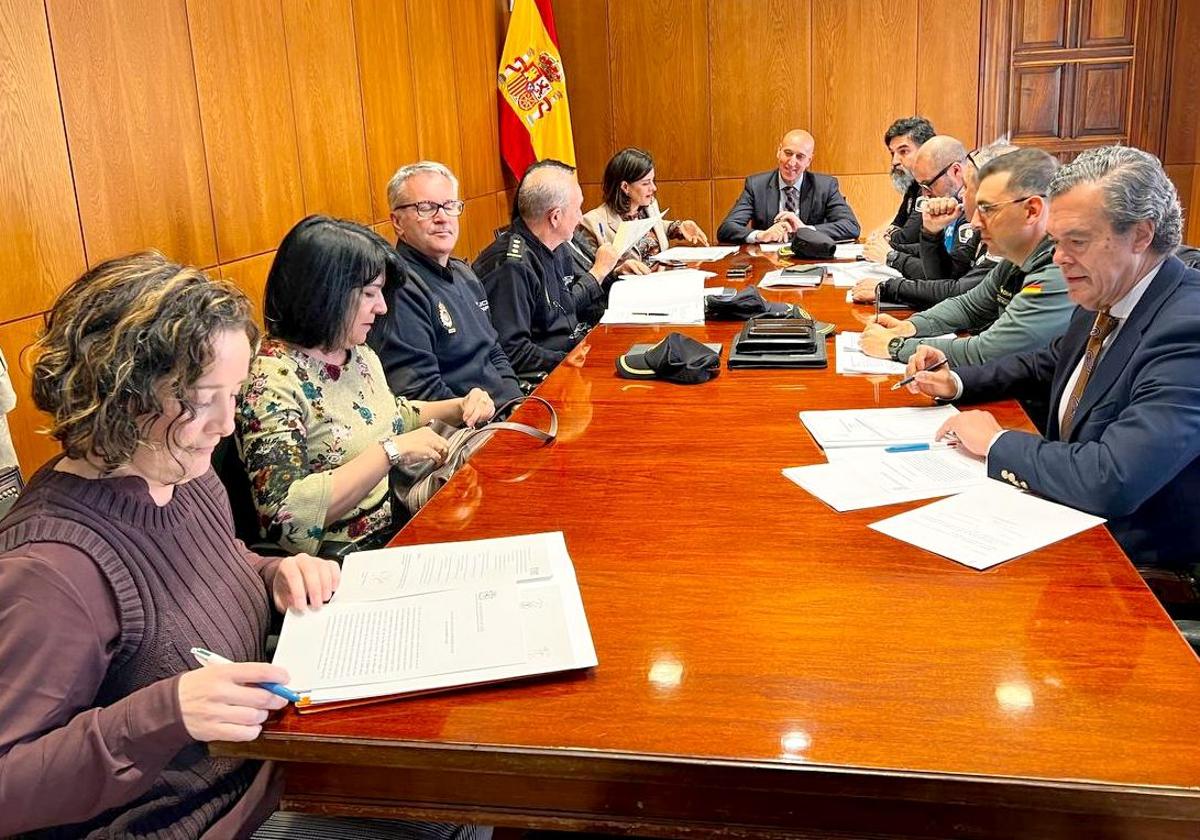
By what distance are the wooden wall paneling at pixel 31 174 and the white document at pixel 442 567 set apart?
154cm

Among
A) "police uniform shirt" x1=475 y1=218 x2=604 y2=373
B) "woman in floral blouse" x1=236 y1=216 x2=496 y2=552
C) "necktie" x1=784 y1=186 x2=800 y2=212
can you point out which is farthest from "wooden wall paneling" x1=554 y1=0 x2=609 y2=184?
"woman in floral blouse" x1=236 y1=216 x2=496 y2=552

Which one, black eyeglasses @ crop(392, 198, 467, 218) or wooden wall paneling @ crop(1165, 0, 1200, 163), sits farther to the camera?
wooden wall paneling @ crop(1165, 0, 1200, 163)

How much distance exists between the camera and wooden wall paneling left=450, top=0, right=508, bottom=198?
18.5ft

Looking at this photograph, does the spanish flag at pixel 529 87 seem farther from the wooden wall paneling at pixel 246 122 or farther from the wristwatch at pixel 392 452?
the wristwatch at pixel 392 452

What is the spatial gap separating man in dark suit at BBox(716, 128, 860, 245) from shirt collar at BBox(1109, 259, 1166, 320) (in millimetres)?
3784

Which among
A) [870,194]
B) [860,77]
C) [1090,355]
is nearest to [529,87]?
[860,77]

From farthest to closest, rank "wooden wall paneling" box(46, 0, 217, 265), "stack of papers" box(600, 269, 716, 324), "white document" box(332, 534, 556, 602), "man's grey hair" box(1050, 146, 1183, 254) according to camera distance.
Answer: "stack of papers" box(600, 269, 716, 324)
"wooden wall paneling" box(46, 0, 217, 265)
"man's grey hair" box(1050, 146, 1183, 254)
"white document" box(332, 534, 556, 602)

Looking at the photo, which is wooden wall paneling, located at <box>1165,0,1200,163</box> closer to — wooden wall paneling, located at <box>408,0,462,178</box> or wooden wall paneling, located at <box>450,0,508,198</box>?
wooden wall paneling, located at <box>450,0,508,198</box>

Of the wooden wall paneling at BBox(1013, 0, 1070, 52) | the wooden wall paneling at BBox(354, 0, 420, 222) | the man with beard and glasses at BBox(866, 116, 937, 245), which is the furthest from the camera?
the wooden wall paneling at BBox(1013, 0, 1070, 52)

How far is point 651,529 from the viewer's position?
1557 mm

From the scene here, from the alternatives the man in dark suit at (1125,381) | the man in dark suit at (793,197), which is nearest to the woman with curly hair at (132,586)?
the man in dark suit at (1125,381)

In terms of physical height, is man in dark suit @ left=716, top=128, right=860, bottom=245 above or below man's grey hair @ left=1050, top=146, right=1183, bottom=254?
below

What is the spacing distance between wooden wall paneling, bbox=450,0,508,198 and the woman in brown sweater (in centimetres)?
457

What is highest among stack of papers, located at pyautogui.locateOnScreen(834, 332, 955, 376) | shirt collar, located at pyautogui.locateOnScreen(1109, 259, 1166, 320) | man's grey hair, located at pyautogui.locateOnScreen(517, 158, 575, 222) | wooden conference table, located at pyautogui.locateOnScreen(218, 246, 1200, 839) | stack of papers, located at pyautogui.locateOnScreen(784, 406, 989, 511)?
man's grey hair, located at pyautogui.locateOnScreen(517, 158, 575, 222)
